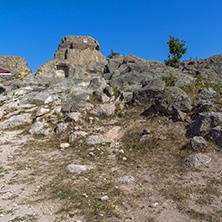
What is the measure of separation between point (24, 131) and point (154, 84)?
8.95 metres

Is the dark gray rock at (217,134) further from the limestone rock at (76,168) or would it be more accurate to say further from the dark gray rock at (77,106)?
the dark gray rock at (77,106)

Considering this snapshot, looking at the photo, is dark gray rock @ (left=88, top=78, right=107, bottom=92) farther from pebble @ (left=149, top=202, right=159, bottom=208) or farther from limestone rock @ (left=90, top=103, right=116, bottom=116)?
pebble @ (left=149, top=202, right=159, bottom=208)

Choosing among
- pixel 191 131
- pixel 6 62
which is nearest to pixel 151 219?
pixel 191 131

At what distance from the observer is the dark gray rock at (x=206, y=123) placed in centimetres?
812

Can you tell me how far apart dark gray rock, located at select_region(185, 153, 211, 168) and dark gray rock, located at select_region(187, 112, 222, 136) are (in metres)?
1.69

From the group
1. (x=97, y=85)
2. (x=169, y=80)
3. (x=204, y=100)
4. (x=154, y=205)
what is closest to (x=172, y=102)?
(x=204, y=100)

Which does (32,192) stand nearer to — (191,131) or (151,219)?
(151,219)

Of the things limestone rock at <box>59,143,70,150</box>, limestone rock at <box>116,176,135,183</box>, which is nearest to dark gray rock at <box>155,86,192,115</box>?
limestone rock at <box>116,176,135,183</box>

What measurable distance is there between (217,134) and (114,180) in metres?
4.52

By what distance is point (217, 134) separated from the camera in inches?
297

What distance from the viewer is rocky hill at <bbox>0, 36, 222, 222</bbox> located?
455 cm

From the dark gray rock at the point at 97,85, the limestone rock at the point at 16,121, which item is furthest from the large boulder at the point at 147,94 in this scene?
the limestone rock at the point at 16,121

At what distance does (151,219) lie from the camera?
4012 mm

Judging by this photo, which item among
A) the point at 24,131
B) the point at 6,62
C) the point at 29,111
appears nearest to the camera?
the point at 24,131
